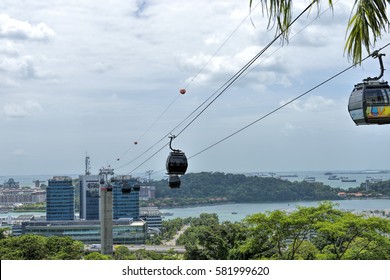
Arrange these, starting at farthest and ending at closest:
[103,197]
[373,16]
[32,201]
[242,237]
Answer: [32,201], [103,197], [242,237], [373,16]

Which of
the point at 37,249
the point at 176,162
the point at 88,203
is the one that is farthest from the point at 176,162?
the point at 88,203

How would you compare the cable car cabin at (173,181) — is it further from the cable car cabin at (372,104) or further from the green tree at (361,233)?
the green tree at (361,233)

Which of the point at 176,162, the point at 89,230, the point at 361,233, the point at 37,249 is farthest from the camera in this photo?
the point at 89,230

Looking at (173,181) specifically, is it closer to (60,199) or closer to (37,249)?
(37,249)

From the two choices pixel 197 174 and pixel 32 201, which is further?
pixel 32 201
